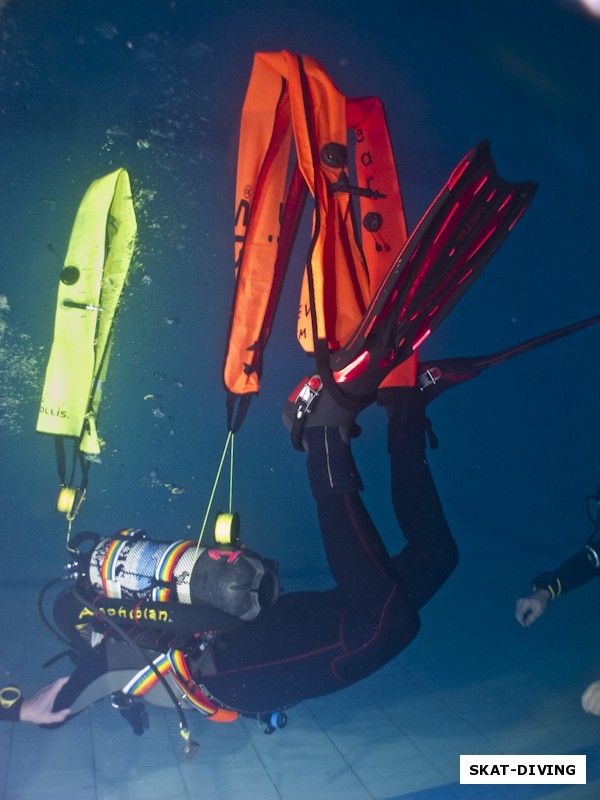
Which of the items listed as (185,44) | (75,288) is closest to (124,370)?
(75,288)

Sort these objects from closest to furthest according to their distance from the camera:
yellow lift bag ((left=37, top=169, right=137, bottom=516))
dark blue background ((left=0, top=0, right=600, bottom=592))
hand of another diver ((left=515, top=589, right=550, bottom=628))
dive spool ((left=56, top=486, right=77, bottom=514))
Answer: dive spool ((left=56, top=486, right=77, bottom=514)), yellow lift bag ((left=37, top=169, right=137, bottom=516)), hand of another diver ((left=515, top=589, right=550, bottom=628)), dark blue background ((left=0, top=0, right=600, bottom=592))

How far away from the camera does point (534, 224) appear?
735 centimetres

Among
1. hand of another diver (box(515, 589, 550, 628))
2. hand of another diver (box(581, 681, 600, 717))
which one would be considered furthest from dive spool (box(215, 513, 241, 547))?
hand of another diver (box(581, 681, 600, 717))

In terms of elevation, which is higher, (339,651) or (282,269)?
(282,269)

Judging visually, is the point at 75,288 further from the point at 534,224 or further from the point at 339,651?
the point at 534,224

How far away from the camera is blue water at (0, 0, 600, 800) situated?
386cm

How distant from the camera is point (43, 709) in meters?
3.29

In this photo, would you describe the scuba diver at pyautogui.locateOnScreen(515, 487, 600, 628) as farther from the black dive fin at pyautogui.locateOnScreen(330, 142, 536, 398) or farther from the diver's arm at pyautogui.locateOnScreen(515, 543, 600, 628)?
the black dive fin at pyautogui.locateOnScreen(330, 142, 536, 398)

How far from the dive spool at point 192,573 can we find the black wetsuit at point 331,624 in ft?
0.67

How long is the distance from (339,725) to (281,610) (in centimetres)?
143

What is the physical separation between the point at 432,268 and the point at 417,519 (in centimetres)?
157

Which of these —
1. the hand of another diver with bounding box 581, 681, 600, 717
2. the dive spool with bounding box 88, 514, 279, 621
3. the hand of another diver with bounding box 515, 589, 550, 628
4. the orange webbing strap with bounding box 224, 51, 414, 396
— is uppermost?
the orange webbing strap with bounding box 224, 51, 414, 396

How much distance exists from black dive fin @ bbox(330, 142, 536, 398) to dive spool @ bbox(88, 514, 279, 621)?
3.90 ft

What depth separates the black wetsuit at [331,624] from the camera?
3014 mm
